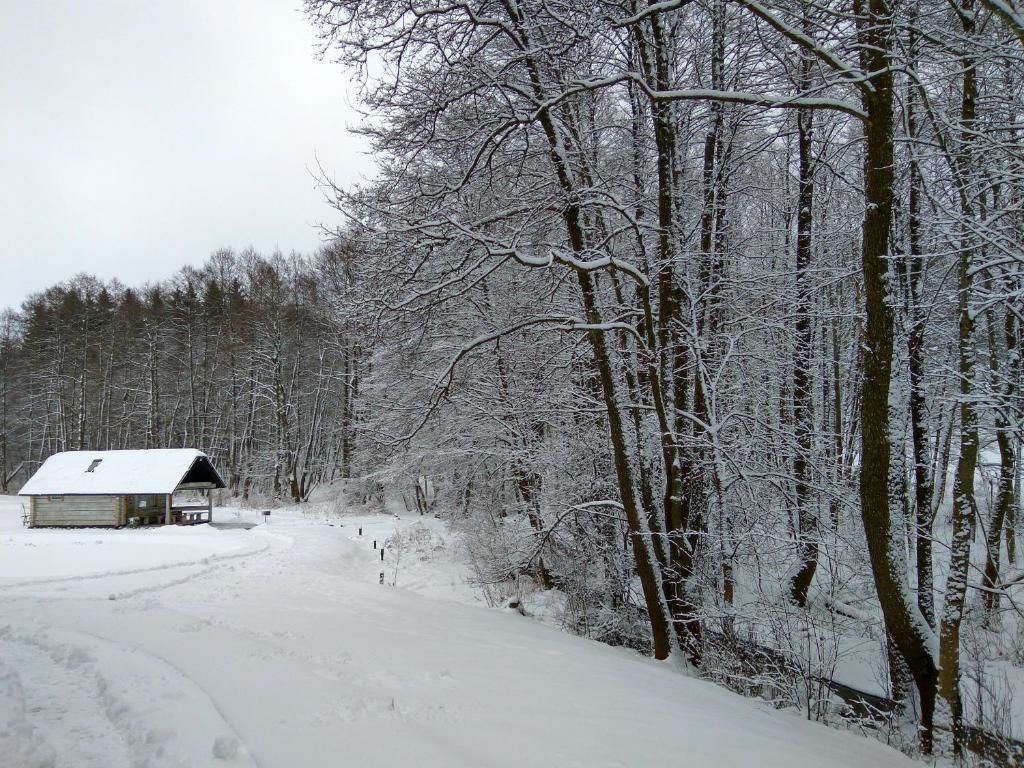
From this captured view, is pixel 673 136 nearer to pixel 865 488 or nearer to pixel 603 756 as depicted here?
pixel 865 488

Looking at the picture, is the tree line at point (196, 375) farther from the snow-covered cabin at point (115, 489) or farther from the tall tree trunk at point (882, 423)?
the tall tree trunk at point (882, 423)

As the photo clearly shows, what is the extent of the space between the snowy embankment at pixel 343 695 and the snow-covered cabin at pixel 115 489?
1626 centimetres

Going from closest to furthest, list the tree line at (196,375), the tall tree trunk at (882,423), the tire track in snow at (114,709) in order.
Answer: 1. the tire track in snow at (114,709)
2. the tall tree trunk at (882,423)
3. the tree line at (196,375)

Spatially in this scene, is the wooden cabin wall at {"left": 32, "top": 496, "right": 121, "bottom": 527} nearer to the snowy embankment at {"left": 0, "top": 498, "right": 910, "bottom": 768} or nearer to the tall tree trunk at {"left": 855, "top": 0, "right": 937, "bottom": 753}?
the snowy embankment at {"left": 0, "top": 498, "right": 910, "bottom": 768}

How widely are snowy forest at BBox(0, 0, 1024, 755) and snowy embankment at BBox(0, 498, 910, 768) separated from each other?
1.67 meters

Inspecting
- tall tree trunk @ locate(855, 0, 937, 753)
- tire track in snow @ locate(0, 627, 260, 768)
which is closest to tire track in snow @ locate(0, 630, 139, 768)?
tire track in snow @ locate(0, 627, 260, 768)

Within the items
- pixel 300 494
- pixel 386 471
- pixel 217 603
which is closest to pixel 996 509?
pixel 217 603

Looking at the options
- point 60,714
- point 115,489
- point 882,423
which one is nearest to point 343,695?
point 60,714

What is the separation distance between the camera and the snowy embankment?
10.8 feet

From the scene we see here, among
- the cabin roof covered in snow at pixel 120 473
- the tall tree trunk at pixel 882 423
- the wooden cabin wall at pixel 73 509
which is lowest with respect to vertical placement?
the wooden cabin wall at pixel 73 509

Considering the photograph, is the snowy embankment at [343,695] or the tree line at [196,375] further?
the tree line at [196,375]

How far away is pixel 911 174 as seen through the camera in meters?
7.31

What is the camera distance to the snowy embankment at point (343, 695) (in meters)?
3.28

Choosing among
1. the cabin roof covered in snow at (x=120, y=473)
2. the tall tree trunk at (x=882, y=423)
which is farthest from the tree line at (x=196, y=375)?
the tall tree trunk at (x=882, y=423)
